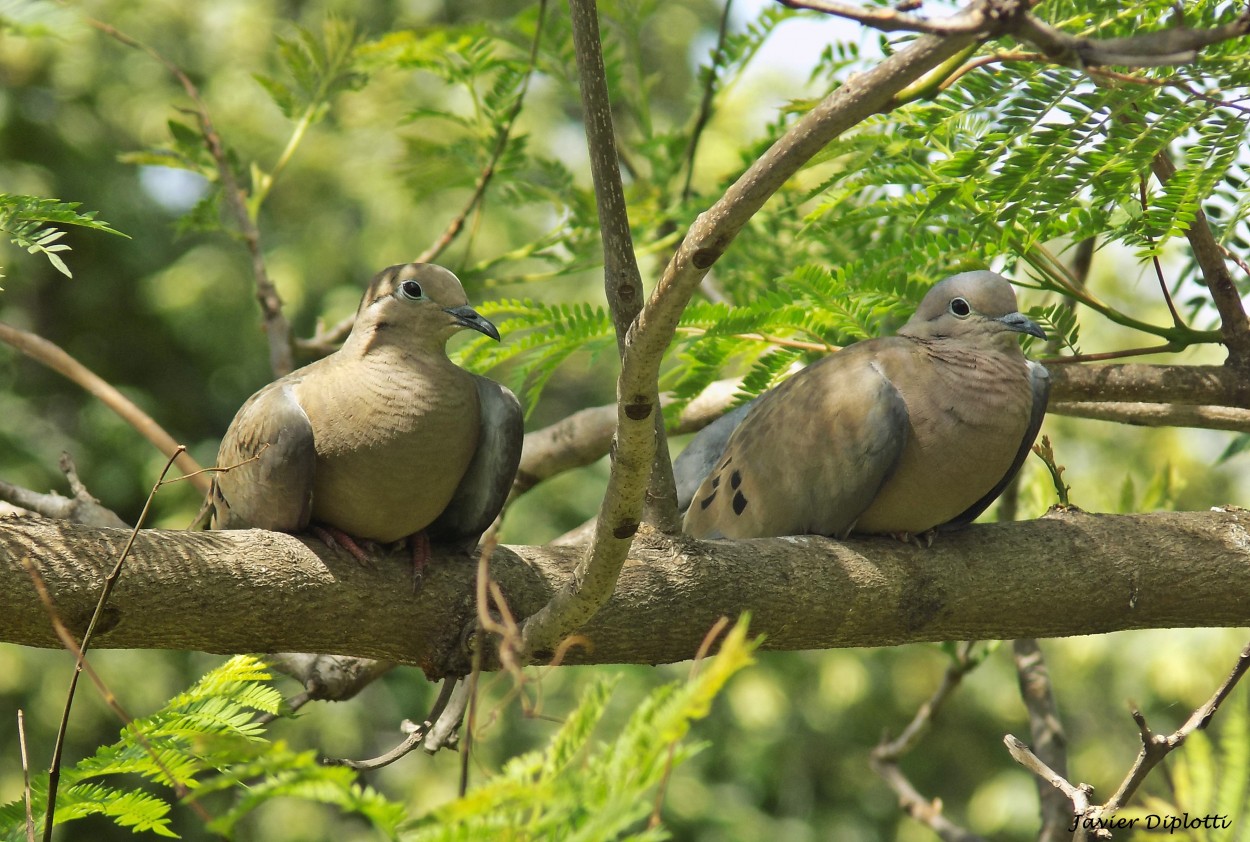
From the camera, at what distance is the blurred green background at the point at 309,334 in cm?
973

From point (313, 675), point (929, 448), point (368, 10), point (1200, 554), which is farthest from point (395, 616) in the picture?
point (368, 10)

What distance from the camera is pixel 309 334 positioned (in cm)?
1117

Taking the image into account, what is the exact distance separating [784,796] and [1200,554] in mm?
8097

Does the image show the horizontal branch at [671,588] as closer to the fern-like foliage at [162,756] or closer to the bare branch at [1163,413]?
the fern-like foliage at [162,756]

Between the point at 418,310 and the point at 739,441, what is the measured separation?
1141 millimetres

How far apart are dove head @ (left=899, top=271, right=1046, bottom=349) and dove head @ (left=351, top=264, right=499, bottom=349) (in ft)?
4.49

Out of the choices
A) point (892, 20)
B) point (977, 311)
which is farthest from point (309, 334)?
point (892, 20)

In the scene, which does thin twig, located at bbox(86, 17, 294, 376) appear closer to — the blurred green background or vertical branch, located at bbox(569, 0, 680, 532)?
vertical branch, located at bbox(569, 0, 680, 532)

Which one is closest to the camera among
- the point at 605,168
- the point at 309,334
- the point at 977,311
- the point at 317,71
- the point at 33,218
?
the point at 33,218

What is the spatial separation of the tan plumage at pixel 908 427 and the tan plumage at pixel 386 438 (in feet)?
2.78

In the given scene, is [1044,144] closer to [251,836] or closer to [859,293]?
[859,293]

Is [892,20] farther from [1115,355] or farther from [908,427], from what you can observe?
[1115,355]

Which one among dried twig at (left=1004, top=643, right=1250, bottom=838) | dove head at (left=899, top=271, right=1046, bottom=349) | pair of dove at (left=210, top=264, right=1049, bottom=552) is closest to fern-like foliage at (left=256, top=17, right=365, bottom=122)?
pair of dove at (left=210, top=264, right=1049, bottom=552)

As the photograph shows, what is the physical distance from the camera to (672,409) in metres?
3.93
